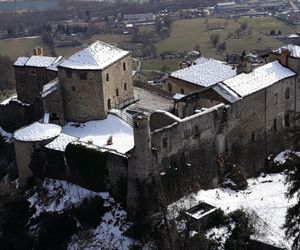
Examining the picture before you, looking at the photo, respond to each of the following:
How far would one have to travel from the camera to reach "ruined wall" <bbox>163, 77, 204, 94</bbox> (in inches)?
2094

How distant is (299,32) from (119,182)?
102 m

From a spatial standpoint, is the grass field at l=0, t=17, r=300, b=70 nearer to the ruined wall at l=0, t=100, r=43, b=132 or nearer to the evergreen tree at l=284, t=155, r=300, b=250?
the ruined wall at l=0, t=100, r=43, b=132

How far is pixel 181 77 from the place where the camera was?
54625 mm

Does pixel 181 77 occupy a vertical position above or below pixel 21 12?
above

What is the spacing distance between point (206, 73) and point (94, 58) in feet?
34.0

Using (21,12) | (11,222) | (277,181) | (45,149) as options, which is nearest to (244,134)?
(277,181)

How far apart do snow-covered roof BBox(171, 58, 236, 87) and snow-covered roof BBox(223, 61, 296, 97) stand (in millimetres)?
4946

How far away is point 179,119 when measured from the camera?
41.5 metres

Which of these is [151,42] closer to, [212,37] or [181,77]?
[212,37]

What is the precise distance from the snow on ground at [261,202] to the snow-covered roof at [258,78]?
6853mm

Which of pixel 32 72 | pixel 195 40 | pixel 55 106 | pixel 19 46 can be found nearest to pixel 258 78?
pixel 55 106

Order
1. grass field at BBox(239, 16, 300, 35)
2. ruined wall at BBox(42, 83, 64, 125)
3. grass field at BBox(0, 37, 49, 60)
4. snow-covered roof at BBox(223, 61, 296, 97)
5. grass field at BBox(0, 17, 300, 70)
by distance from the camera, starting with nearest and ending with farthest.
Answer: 1. snow-covered roof at BBox(223, 61, 296, 97)
2. ruined wall at BBox(42, 83, 64, 125)
3. grass field at BBox(0, 17, 300, 70)
4. grass field at BBox(0, 37, 49, 60)
5. grass field at BBox(239, 16, 300, 35)

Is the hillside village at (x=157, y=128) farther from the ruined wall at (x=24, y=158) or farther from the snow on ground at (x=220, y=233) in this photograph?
the snow on ground at (x=220, y=233)

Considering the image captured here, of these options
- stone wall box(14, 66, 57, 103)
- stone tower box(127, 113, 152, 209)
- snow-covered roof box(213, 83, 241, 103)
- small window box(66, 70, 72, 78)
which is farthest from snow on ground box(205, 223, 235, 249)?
stone wall box(14, 66, 57, 103)
